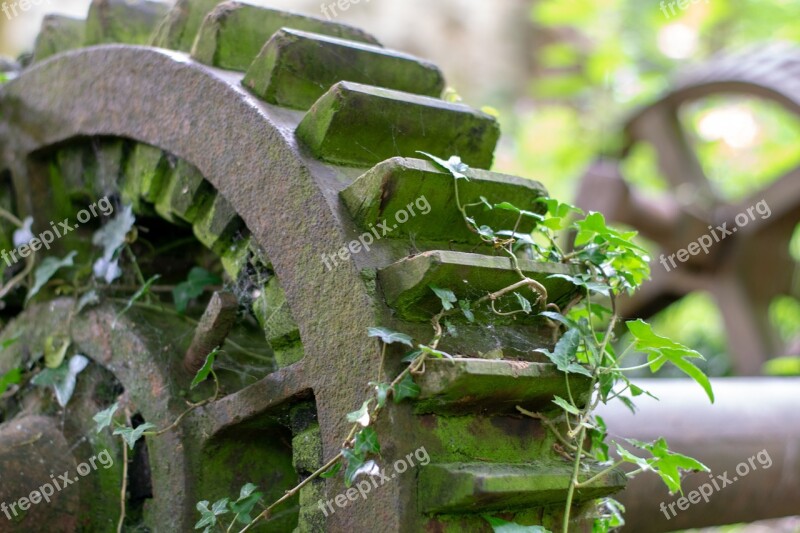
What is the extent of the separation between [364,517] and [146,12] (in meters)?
1.47

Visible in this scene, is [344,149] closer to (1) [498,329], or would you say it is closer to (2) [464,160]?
(2) [464,160]

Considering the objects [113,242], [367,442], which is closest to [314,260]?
[367,442]

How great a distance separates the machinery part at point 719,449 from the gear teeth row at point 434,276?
2.73 feet

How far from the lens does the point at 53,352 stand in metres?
1.96

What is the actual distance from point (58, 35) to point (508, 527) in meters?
1.75

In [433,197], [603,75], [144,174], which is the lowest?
[603,75]

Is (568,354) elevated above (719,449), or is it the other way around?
(568,354)

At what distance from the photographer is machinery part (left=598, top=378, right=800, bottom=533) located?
7.16ft

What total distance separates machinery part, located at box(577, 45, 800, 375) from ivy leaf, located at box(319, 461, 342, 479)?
9.59 ft

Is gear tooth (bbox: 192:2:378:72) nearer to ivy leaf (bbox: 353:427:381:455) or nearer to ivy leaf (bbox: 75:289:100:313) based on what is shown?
ivy leaf (bbox: 75:289:100:313)

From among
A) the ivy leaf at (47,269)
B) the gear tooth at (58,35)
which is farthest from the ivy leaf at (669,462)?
the gear tooth at (58,35)

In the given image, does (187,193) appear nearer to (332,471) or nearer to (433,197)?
(433,197)

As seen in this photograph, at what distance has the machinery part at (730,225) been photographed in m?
4.15

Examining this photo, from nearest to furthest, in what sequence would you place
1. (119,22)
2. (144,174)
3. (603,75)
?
(144,174)
(119,22)
(603,75)
